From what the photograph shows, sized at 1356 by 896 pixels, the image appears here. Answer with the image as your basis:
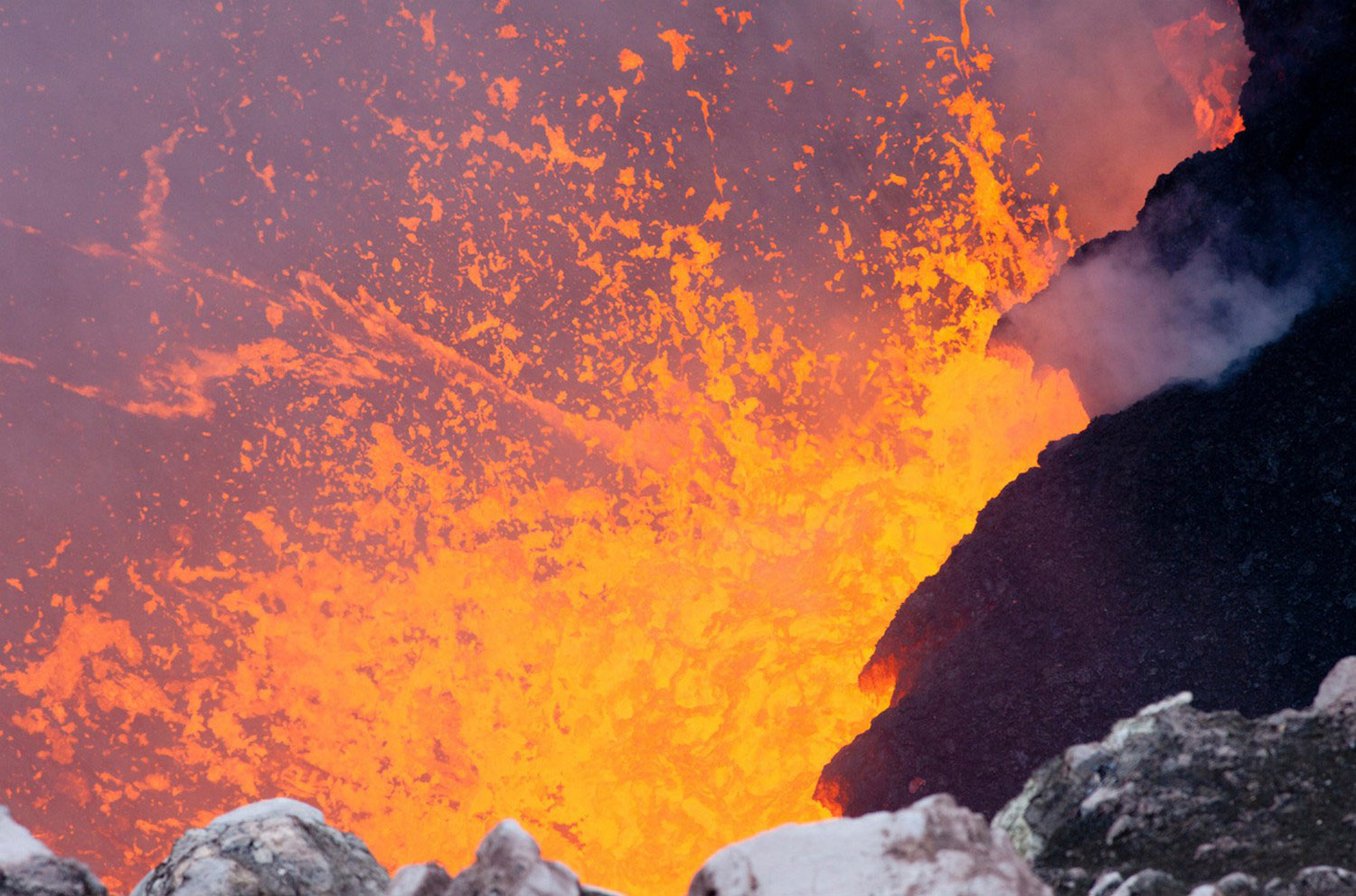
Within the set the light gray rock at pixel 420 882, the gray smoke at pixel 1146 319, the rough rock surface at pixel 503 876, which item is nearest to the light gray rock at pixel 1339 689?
the rough rock surface at pixel 503 876

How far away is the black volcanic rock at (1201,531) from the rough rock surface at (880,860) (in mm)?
4397

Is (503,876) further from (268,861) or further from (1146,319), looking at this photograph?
(1146,319)

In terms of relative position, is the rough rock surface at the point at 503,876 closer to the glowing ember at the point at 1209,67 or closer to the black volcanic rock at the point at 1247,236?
the black volcanic rock at the point at 1247,236

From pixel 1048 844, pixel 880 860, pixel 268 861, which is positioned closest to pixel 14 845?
pixel 268 861

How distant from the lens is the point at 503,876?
239 cm

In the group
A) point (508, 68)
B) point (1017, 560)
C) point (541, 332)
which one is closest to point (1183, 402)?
point (1017, 560)

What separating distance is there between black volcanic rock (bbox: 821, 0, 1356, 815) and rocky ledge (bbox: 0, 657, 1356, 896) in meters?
3.43

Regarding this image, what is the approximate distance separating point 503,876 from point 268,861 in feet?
3.41

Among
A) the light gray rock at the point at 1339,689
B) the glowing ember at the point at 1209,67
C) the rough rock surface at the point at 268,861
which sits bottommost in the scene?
the light gray rock at the point at 1339,689

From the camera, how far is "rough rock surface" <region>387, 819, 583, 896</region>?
2.37 m

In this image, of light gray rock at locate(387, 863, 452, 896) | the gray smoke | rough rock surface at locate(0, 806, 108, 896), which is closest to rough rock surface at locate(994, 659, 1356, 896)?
light gray rock at locate(387, 863, 452, 896)

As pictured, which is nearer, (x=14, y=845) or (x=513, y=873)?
(x=513, y=873)

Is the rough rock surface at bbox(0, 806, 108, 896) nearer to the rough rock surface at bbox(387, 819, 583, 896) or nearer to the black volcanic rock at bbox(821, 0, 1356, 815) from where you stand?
the rough rock surface at bbox(387, 819, 583, 896)

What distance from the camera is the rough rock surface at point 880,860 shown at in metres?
2.31
